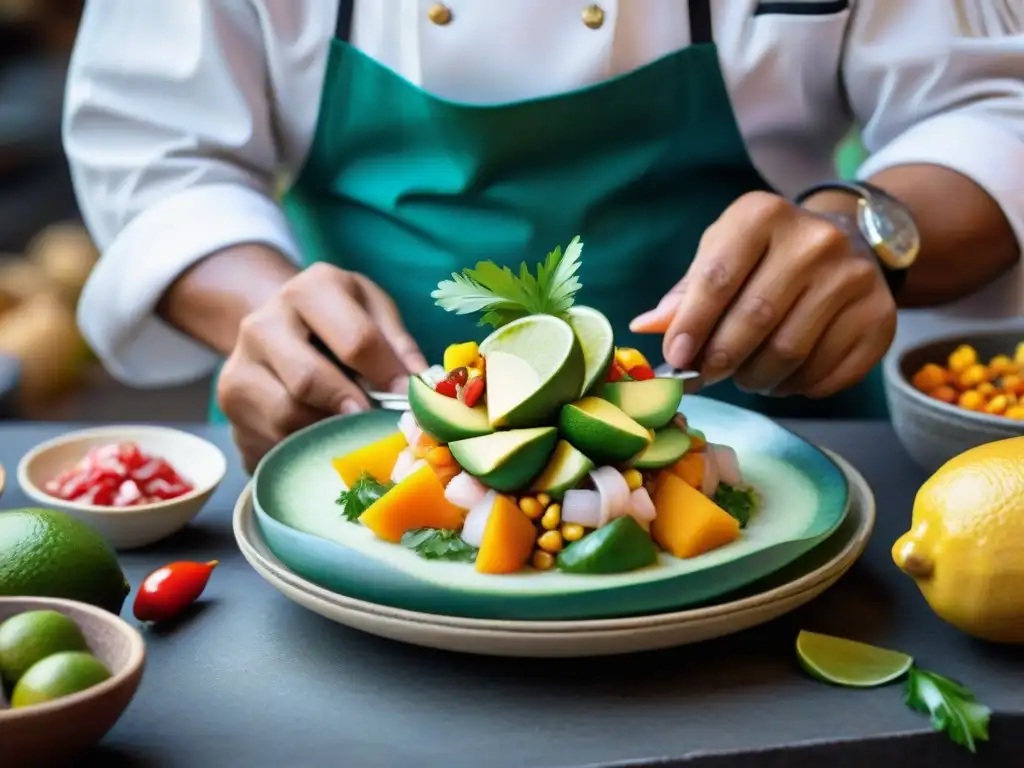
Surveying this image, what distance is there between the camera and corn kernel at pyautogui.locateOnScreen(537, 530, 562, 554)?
102cm

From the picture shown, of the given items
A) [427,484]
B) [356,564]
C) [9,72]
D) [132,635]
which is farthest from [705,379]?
[9,72]

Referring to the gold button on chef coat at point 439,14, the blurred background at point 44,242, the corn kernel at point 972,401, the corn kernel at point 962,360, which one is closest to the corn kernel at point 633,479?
the corn kernel at point 972,401

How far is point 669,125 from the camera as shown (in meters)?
1.70

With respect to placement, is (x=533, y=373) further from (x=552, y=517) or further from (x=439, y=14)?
(x=439, y=14)

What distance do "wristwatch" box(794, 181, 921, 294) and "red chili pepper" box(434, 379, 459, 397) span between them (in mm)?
619

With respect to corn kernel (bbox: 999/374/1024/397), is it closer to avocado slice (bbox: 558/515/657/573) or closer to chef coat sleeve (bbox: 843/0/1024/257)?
chef coat sleeve (bbox: 843/0/1024/257)

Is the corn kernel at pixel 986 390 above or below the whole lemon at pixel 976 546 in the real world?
below

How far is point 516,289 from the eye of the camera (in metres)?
1.17

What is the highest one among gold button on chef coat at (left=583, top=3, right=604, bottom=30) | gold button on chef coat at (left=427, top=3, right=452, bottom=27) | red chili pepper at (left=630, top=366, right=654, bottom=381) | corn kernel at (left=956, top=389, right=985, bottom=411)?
gold button on chef coat at (left=427, top=3, right=452, bottom=27)

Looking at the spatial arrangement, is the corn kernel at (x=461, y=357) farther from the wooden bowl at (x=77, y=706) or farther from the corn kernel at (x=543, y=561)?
the wooden bowl at (x=77, y=706)

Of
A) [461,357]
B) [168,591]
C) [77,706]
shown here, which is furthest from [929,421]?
[77,706]

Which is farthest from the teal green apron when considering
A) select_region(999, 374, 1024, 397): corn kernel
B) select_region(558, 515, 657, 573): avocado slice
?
select_region(558, 515, 657, 573): avocado slice

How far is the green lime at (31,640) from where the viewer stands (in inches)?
32.4

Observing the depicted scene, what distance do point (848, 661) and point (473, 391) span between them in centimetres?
39
